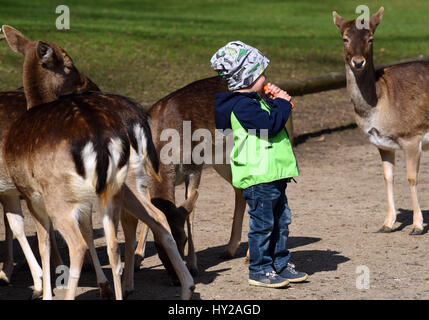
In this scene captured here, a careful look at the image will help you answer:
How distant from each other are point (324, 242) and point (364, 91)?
188 centimetres

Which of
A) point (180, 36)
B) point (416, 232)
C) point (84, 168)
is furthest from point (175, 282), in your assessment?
point (180, 36)

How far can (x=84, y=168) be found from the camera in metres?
4.78

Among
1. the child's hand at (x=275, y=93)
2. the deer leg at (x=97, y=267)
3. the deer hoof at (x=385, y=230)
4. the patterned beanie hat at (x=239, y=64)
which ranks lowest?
the deer hoof at (x=385, y=230)

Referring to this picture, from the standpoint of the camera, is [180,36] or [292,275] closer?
[292,275]

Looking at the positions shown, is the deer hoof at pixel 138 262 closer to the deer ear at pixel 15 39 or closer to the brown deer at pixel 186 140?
the brown deer at pixel 186 140

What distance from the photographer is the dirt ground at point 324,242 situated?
584 centimetres

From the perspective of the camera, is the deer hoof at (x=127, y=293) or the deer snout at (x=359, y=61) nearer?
the deer hoof at (x=127, y=293)

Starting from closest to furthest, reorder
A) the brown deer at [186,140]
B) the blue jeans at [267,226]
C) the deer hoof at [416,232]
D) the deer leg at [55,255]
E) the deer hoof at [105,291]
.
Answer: the deer hoof at [105,291], the blue jeans at [267,226], the brown deer at [186,140], the deer leg at [55,255], the deer hoof at [416,232]

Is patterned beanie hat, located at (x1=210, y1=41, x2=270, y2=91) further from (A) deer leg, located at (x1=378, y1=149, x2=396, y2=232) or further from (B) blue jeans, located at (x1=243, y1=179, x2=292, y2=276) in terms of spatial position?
(A) deer leg, located at (x1=378, y1=149, x2=396, y2=232)

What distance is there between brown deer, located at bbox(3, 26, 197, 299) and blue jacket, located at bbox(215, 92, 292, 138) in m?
0.64

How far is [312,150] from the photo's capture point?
1188cm

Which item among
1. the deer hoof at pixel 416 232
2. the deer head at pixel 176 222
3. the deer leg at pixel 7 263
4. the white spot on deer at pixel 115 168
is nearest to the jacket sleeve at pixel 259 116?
the deer head at pixel 176 222

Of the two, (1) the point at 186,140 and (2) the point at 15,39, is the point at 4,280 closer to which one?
(1) the point at 186,140

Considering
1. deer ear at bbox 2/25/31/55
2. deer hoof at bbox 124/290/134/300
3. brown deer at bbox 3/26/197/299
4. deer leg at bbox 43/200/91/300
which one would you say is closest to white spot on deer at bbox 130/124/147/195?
brown deer at bbox 3/26/197/299
